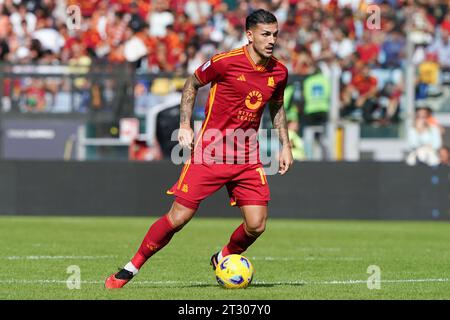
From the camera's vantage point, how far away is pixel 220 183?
33.7 feet

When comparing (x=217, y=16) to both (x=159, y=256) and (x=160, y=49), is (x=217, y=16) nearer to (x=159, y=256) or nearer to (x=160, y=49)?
(x=160, y=49)

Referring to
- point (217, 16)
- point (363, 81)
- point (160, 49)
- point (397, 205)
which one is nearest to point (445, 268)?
point (397, 205)

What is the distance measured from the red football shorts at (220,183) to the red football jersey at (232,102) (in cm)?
8

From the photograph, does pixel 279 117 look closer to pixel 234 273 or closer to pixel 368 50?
pixel 234 273

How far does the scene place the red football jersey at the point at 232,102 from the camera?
1024cm

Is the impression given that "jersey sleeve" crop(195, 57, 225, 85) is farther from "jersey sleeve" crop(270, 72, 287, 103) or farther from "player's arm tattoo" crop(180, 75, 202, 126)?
"jersey sleeve" crop(270, 72, 287, 103)

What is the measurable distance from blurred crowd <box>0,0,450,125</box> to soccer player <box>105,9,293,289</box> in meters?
13.0

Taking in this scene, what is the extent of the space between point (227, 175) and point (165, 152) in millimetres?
11820

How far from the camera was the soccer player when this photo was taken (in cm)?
1011

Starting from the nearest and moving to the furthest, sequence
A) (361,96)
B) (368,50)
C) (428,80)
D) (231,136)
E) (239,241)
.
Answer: (231,136), (239,241), (361,96), (428,80), (368,50)

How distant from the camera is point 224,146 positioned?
405 inches

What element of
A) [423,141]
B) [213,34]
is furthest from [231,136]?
[213,34]

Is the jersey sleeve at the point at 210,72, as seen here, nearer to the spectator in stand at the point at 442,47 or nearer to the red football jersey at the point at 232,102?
the red football jersey at the point at 232,102

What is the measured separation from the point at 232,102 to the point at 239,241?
50.8 inches
